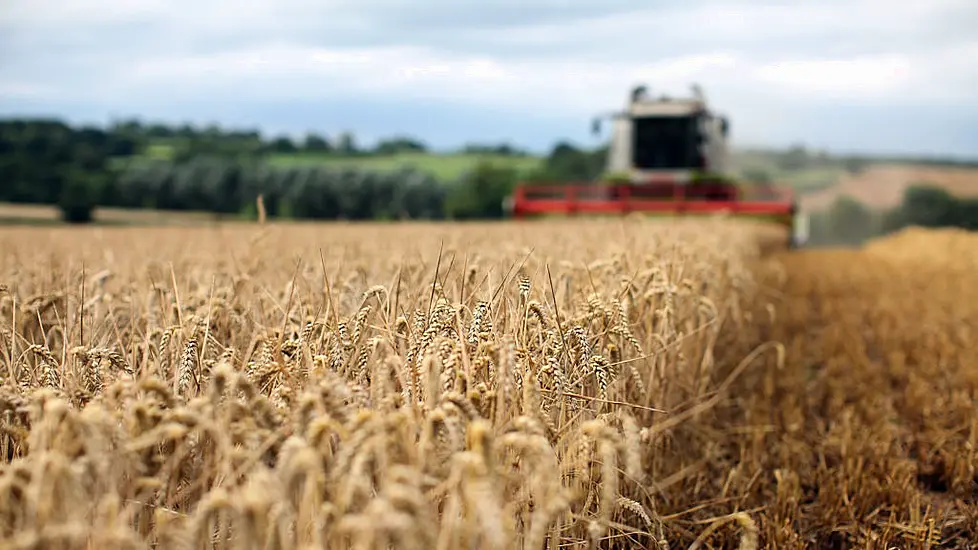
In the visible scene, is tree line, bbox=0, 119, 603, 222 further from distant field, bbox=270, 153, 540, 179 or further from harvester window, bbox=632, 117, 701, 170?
harvester window, bbox=632, 117, 701, 170

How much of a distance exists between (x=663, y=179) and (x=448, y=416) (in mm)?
20435

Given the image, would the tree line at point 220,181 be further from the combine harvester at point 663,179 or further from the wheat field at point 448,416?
the wheat field at point 448,416

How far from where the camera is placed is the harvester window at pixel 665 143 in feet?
71.6

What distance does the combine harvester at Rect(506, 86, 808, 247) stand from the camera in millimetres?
19984

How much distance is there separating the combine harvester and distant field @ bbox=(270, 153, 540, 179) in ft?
137

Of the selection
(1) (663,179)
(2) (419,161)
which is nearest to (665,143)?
(1) (663,179)

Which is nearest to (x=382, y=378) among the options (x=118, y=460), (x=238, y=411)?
(x=238, y=411)

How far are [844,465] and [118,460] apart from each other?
363 cm

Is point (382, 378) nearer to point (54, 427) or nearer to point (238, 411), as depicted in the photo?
point (238, 411)

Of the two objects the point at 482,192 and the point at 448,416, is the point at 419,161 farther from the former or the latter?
the point at 448,416

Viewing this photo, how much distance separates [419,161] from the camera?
236 feet

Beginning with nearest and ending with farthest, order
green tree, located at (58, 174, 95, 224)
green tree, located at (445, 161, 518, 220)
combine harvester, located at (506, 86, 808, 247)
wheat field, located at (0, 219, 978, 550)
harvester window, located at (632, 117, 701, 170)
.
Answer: wheat field, located at (0, 219, 978, 550) < combine harvester, located at (506, 86, 808, 247) < harvester window, located at (632, 117, 701, 170) < green tree, located at (58, 174, 95, 224) < green tree, located at (445, 161, 518, 220)

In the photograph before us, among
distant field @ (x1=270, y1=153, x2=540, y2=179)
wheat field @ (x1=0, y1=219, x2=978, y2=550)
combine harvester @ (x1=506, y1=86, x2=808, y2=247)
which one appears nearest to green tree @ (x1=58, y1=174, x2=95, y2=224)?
distant field @ (x1=270, y1=153, x2=540, y2=179)

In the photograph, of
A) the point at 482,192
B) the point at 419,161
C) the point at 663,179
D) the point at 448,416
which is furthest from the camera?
the point at 419,161
